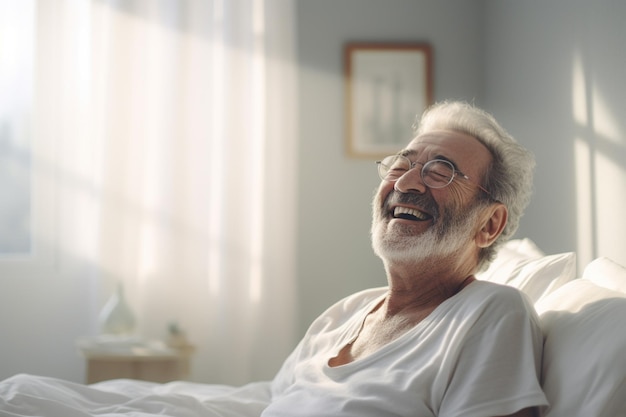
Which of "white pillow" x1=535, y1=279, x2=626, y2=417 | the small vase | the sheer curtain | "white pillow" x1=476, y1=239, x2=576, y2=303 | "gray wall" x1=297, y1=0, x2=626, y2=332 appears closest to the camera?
"white pillow" x1=535, y1=279, x2=626, y2=417

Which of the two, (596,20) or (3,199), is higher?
(596,20)

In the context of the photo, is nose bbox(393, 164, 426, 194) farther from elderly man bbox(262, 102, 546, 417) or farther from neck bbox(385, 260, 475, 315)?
neck bbox(385, 260, 475, 315)

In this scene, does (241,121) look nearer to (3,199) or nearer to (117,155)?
(117,155)

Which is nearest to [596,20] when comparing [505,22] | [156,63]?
[505,22]

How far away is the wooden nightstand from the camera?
337 cm

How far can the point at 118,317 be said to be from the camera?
141 inches

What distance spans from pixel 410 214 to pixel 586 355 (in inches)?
23.5

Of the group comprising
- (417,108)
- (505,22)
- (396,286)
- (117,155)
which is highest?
(505,22)

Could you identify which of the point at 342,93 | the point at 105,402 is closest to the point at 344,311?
the point at 105,402

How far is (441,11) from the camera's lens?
4.18 m

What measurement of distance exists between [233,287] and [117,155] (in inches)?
35.1

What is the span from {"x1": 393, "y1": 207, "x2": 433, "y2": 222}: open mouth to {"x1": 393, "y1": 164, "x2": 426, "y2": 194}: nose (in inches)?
1.7

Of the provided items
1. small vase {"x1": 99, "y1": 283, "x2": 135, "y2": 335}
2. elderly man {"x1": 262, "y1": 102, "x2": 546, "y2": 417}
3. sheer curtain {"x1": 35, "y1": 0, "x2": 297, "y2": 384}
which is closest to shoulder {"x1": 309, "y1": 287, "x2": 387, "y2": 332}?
elderly man {"x1": 262, "y1": 102, "x2": 546, "y2": 417}

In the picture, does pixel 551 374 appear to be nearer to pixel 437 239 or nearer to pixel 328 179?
pixel 437 239
